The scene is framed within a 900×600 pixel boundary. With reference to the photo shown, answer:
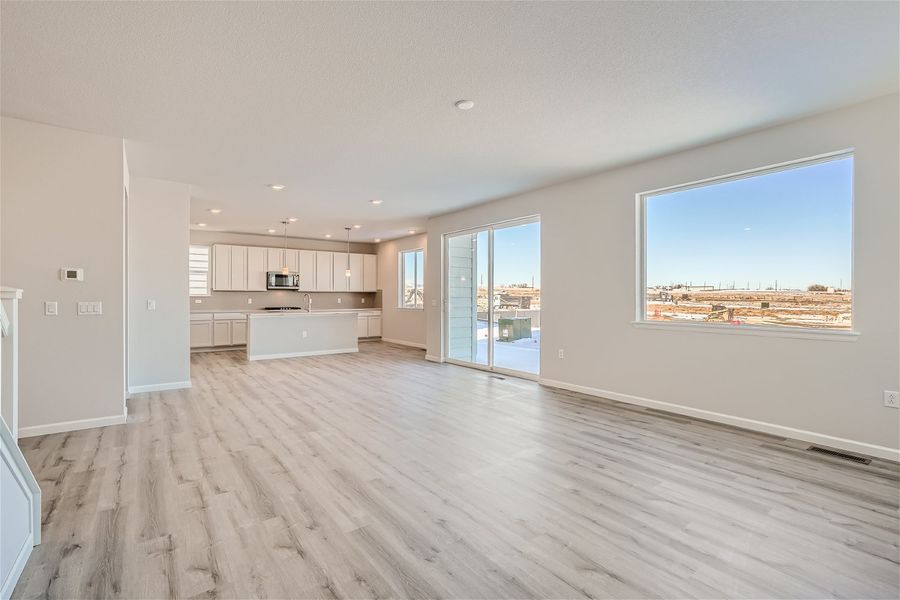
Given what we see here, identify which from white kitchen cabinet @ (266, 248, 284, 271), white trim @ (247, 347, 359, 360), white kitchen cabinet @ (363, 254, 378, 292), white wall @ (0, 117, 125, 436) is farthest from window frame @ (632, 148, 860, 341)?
white kitchen cabinet @ (266, 248, 284, 271)

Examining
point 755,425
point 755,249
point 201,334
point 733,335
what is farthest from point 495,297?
point 201,334

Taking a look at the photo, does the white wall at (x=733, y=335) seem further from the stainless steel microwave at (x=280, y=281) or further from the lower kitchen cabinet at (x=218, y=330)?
the lower kitchen cabinet at (x=218, y=330)

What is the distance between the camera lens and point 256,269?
9602 millimetres

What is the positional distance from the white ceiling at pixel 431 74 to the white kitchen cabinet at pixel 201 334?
4966 millimetres

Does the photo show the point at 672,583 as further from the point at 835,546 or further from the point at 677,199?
the point at 677,199

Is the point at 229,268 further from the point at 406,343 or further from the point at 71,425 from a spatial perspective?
the point at 71,425

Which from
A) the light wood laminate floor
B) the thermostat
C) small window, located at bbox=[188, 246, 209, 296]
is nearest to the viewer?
the light wood laminate floor

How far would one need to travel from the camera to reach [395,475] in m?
2.83

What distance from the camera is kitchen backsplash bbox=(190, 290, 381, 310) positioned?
943cm

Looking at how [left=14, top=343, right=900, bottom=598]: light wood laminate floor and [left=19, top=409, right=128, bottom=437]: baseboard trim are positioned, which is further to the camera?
[left=19, top=409, right=128, bottom=437]: baseboard trim

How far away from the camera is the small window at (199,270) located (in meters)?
9.09

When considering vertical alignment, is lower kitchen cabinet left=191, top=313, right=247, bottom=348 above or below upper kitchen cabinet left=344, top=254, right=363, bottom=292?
below

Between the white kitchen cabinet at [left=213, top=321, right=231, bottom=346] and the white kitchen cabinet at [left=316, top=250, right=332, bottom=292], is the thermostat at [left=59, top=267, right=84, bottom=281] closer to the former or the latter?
the white kitchen cabinet at [left=213, top=321, right=231, bottom=346]

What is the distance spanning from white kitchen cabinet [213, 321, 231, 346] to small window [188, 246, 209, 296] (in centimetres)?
86
